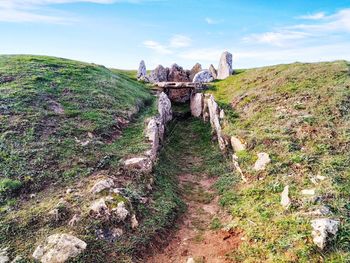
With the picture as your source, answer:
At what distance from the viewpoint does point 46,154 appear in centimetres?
1694

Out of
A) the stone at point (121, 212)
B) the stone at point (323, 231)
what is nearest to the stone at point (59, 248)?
the stone at point (121, 212)

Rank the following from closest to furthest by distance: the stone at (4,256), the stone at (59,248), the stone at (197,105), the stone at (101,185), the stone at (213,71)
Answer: the stone at (4,256), the stone at (59,248), the stone at (101,185), the stone at (197,105), the stone at (213,71)

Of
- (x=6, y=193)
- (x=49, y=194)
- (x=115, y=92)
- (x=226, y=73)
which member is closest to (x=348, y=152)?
(x=49, y=194)

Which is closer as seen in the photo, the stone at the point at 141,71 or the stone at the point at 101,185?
the stone at the point at 101,185

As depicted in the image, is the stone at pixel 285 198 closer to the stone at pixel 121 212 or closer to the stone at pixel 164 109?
the stone at pixel 121 212

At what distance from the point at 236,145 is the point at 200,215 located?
7049 millimetres

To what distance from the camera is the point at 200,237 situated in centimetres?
1390

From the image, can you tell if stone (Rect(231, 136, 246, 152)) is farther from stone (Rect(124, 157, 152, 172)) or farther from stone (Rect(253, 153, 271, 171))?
stone (Rect(124, 157, 152, 172))

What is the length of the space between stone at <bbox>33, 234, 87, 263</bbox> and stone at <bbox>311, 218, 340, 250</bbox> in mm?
8264

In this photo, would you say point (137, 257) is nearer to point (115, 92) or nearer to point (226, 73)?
point (115, 92)

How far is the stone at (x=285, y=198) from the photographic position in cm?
1336

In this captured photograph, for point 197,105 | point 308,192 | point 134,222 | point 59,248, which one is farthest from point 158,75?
point 59,248

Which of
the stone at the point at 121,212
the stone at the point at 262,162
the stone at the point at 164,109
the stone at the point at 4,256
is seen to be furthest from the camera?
the stone at the point at 164,109

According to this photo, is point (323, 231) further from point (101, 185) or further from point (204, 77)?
point (204, 77)
